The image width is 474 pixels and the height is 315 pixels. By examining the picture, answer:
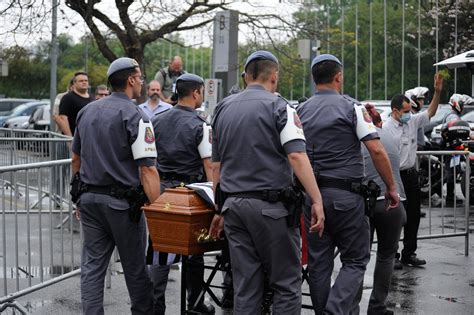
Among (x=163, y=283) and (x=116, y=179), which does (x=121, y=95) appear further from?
(x=163, y=283)

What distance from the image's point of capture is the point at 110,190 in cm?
680

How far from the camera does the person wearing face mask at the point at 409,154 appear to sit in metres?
9.44

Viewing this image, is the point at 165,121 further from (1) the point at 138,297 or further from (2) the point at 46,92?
(2) the point at 46,92

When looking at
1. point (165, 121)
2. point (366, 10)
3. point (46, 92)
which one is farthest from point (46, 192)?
point (46, 92)

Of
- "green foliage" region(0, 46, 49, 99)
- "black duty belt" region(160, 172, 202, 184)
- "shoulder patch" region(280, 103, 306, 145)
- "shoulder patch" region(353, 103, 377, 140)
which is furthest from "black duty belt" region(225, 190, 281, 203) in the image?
"green foliage" region(0, 46, 49, 99)

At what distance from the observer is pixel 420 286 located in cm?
945

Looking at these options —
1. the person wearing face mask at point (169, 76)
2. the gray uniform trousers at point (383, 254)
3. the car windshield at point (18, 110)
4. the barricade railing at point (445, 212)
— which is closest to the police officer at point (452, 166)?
the barricade railing at point (445, 212)

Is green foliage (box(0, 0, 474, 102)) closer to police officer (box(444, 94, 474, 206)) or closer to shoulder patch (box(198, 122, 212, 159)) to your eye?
police officer (box(444, 94, 474, 206))

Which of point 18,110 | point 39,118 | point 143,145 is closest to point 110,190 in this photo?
point 143,145

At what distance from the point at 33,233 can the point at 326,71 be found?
2.82 metres

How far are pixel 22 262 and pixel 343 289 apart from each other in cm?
264

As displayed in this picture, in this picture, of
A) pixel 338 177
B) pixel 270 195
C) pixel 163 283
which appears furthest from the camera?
pixel 163 283

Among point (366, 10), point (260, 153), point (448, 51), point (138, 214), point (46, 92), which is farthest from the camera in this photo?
point (46, 92)

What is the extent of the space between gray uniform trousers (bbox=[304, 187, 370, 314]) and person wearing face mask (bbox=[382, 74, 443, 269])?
224 centimetres
